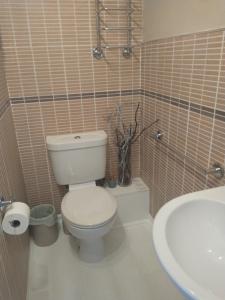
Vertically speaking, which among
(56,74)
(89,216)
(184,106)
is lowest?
(89,216)

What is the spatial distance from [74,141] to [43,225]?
0.66 meters

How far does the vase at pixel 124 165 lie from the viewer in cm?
197

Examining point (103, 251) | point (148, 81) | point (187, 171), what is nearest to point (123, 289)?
point (103, 251)

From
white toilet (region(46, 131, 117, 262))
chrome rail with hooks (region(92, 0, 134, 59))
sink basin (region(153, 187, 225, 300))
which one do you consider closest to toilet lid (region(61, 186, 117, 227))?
white toilet (region(46, 131, 117, 262))

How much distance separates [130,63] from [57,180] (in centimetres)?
107

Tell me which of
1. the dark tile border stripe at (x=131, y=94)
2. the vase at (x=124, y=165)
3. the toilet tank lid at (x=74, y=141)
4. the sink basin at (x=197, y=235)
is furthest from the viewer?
→ the vase at (x=124, y=165)

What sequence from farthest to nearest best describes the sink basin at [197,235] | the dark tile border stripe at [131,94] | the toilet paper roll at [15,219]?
the dark tile border stripe at [131,94] < the toilet paper roll at [15,219] < the sink basin at [197,235]

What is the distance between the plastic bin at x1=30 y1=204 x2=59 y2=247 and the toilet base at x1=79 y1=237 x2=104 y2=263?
0.92 ft

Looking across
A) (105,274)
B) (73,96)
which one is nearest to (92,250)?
(105,274)

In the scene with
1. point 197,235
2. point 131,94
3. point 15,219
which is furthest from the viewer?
point 131,94

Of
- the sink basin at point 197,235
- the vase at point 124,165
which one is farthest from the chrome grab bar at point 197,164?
the vase at point 124,165

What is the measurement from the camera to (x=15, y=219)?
1.03m

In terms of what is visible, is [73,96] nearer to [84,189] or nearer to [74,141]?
[74,141]

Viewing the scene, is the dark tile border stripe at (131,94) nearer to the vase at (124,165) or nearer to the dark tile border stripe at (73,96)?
the dark tile border stripe at (73,96)
